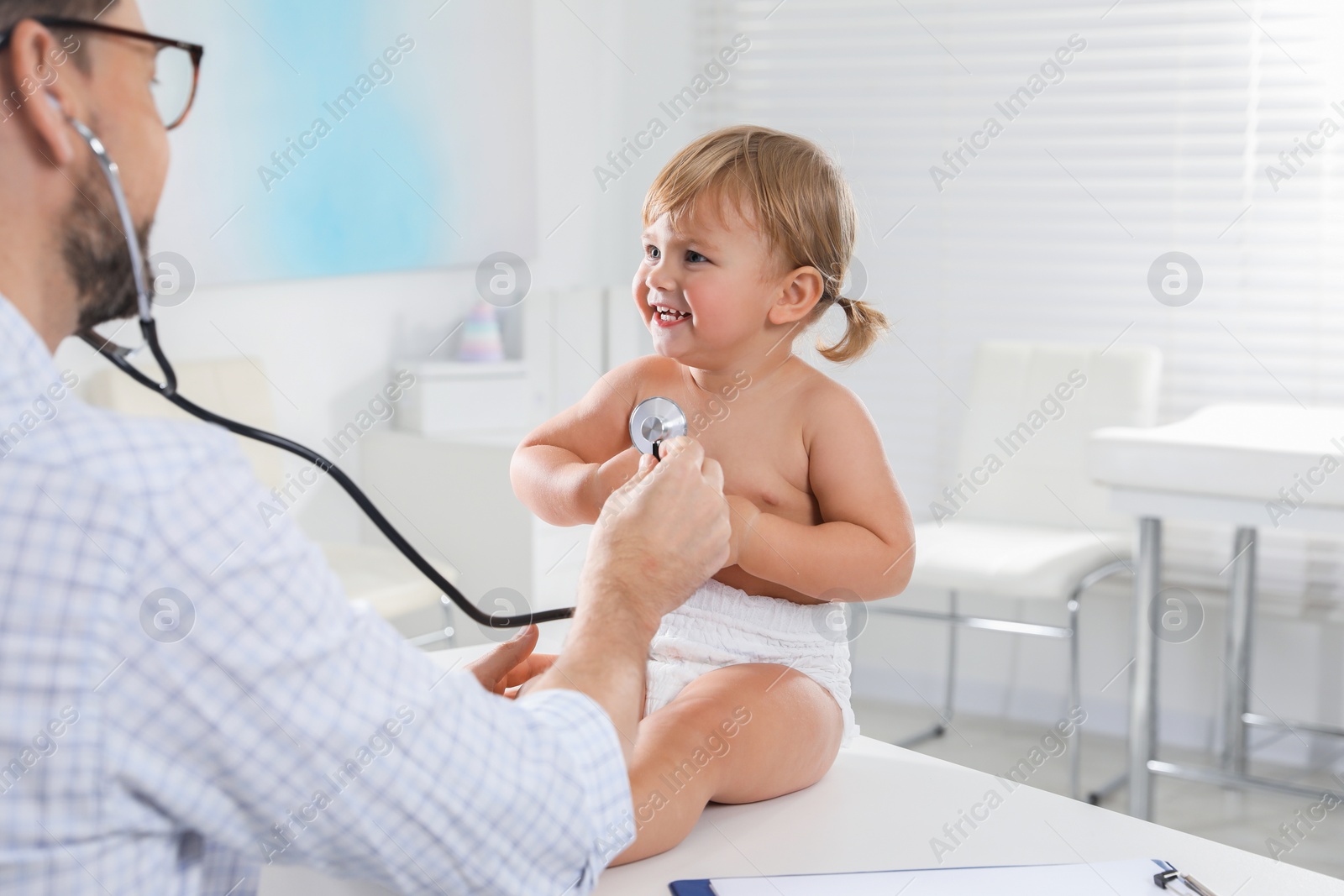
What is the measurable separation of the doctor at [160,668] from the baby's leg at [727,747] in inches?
9.1

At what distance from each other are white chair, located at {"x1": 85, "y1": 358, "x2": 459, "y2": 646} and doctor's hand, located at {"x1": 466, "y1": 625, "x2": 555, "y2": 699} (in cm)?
117

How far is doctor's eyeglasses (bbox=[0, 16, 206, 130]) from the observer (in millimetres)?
583

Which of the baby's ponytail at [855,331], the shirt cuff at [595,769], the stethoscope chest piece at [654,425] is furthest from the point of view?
the baby's ponytail at [855,331]

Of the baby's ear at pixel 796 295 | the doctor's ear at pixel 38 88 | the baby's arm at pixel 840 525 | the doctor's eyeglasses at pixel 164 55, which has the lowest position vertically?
the baby's arm at pixel 840 525

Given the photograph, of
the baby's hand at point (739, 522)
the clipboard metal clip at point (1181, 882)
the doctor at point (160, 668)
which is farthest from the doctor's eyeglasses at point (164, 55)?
the clipboard metal clip at point (1181, 882)

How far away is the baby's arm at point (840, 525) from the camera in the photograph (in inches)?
39.2

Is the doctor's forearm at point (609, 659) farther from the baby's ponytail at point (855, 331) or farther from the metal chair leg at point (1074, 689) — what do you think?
the metal chair leg at point (1074, 689)

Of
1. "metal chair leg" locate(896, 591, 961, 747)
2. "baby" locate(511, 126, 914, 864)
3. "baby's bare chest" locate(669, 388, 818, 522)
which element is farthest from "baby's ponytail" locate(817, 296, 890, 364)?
"metal chair leg" locate(896, 591, 961, 747)

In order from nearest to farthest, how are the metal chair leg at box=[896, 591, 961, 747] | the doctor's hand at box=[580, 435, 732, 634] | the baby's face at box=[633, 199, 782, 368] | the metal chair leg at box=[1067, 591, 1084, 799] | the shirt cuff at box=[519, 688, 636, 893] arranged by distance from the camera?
1. the shirt cuff at box=[519, 688, 636, 893]
2. the doctor's hand at box=[580, 435, 732, 634]
3. the baby's face at box=[633, 199, 782, 368]
4. the metal chair leg at box=[1067, 591, 1084, 799]
5. the metal chair leg at box=[896, 591, 961, 747]

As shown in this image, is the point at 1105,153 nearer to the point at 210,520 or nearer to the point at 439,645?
the point at 439,645

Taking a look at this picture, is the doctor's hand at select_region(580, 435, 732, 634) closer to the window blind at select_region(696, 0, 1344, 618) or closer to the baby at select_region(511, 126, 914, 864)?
the baby at select_region(511, 126, 914, 864)

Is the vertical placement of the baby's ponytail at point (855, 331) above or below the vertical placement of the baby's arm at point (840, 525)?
above

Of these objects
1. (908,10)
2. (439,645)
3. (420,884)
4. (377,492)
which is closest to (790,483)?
(420,884)

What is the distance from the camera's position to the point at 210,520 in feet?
1.77
